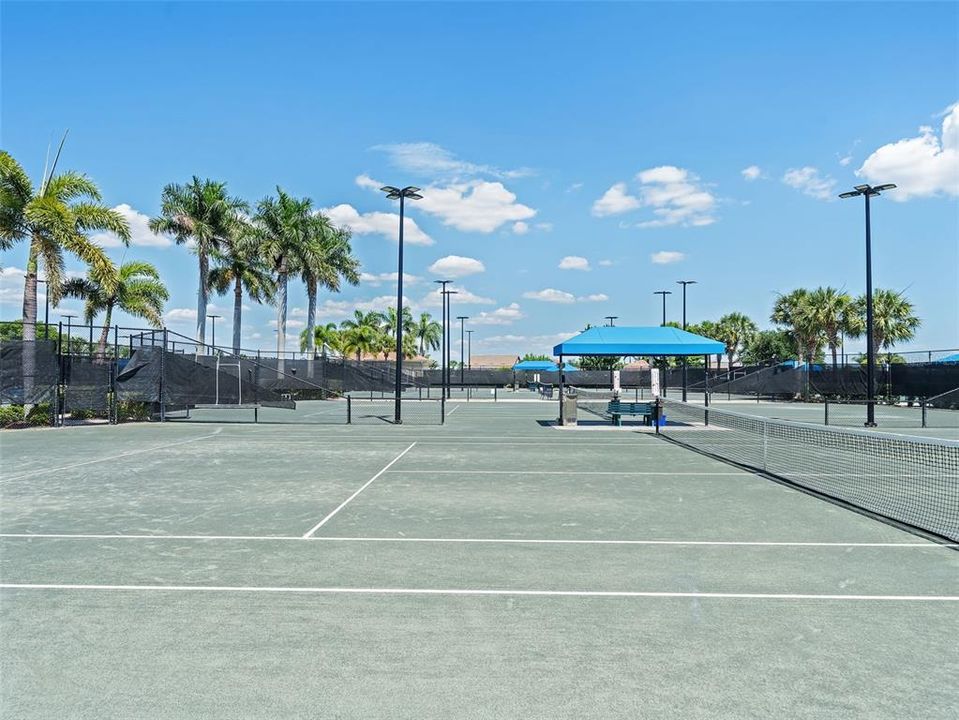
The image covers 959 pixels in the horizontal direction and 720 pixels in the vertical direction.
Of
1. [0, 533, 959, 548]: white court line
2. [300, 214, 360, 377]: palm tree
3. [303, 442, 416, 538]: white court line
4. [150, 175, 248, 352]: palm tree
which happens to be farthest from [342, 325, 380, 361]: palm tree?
[0, 533, 959, 548]: white court line

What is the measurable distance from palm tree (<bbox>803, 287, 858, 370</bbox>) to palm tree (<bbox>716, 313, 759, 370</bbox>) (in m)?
29.3

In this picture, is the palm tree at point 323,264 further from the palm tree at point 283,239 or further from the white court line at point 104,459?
the white court line at point 104,459

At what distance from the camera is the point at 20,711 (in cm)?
384

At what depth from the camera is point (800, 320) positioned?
5359 centimetres

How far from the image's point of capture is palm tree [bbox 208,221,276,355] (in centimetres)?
4631

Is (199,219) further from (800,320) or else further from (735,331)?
(735,331)

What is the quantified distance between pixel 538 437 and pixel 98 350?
29663 mm

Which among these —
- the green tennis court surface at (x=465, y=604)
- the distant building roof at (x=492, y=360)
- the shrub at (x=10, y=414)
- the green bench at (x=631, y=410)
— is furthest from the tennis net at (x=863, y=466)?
the distant building roof at (x=492, y=360)

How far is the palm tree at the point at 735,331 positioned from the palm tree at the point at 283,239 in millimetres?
54223

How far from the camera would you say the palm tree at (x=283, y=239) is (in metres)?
48.8

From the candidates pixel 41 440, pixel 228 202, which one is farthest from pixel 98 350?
pixel 41 440

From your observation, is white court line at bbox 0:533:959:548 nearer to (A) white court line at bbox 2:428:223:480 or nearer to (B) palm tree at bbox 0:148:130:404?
(A) white court line at bbox 2:428:223:480

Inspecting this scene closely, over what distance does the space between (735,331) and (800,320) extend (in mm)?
29181

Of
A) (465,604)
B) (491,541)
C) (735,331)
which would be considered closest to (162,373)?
(491,541)
